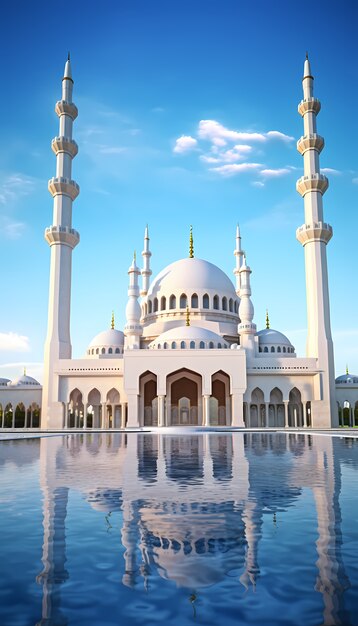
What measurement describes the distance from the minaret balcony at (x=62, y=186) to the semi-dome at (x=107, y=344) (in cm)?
941

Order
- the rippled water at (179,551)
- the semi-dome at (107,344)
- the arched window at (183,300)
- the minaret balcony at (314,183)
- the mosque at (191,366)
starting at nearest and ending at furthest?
the rippled water at (179,551) < the mosque at (191,366) < the minaret balcony at (314,183) < the arched window at (183,300) < the semi-dome at (107,344)

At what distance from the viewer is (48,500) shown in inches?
188

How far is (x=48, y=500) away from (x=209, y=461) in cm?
406

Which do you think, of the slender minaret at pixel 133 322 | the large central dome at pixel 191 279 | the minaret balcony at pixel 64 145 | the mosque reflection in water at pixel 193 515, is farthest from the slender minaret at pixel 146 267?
the mosque reflection in water at pixel 193 515

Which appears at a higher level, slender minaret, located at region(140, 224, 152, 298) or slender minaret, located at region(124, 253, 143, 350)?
slender minaret, located at region(140, 224, 152, 298)

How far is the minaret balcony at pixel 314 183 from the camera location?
29359 mm

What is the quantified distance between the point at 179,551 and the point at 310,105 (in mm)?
31067

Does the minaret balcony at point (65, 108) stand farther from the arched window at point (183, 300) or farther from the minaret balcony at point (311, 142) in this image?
the minaret balcony at point (311, 142)

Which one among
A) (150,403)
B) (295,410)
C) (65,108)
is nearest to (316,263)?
(295,410)

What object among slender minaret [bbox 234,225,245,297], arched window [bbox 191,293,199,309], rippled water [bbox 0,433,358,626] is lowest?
rippled water [bbox 0,433,358,626]

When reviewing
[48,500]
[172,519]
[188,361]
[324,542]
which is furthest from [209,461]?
[188,361]

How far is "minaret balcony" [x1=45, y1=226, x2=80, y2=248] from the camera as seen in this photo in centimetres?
2902

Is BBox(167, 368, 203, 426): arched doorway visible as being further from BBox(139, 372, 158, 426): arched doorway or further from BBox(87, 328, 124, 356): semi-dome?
BBox(87, 328, 124, 356): semi-dome

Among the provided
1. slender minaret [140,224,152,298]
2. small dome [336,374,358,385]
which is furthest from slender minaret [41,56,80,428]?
small dome [336,374,358,385]
